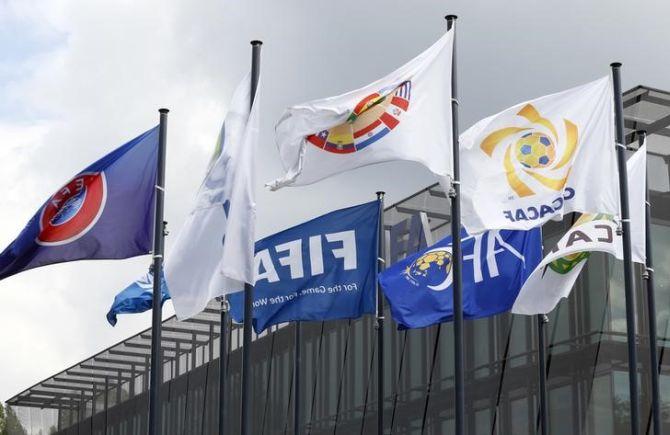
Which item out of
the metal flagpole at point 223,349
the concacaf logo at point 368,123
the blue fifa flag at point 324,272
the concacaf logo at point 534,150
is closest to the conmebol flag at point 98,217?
the metal flagpole at point 223,349

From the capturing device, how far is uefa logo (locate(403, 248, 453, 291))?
2739 cm

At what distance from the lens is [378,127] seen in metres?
22.6

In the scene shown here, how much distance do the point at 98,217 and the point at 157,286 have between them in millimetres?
1682

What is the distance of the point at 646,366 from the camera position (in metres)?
31.2

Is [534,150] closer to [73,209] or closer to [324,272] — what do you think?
[324,272]

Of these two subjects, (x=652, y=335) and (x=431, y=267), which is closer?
(x=652, y=335)

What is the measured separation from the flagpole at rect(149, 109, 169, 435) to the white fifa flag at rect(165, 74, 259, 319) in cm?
61

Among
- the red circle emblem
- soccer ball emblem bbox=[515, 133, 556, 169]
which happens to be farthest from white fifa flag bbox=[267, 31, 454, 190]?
the red circle emblem

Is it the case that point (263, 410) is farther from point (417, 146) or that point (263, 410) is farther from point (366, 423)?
point (417, 146)

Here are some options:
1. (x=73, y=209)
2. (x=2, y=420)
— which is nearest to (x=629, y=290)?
(x=73, y=209)

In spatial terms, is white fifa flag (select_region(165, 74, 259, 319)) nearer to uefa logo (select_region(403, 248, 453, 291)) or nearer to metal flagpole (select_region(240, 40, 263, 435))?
metal flagpole (select_region(240, 40, 263, 435))

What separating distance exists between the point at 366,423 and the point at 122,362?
67.9 ft

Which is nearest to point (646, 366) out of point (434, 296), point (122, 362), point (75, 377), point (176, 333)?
point (434, 296)

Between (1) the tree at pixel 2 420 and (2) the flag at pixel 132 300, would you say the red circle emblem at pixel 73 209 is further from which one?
(1) the tree at pixel 2 420
